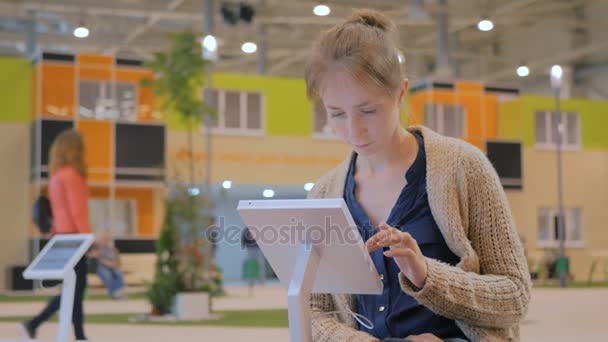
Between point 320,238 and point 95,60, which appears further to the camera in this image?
point 95,60

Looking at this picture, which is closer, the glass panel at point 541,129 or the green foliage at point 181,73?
the green foliage at point 181,73

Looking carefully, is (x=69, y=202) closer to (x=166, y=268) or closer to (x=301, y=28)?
(x=166, y=268)

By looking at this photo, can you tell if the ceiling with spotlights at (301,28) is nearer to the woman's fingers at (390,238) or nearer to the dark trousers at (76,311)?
the dark trousers at (76,311)

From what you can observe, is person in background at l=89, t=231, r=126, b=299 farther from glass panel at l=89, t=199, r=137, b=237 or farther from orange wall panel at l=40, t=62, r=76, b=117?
glass panel at l=89, t=199, r=137, b=237

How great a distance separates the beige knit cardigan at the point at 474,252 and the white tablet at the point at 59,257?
3412 mm

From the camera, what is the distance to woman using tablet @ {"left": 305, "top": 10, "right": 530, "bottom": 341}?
215 centimetres

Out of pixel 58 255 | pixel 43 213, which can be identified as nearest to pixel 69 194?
pixel 43 213

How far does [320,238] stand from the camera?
2141 millimetres

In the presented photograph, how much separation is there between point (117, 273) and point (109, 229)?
13.7 feet

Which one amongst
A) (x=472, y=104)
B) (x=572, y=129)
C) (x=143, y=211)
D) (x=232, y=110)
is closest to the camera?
(x=143, y=211)

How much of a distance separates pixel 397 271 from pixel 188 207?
9.10m

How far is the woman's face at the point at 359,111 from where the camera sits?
7.18 ft

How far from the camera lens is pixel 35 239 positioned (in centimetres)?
1983

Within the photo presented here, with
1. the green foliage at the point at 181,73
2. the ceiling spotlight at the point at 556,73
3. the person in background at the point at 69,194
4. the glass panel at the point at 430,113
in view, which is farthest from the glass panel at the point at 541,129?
the person in background at the point at 69,194
